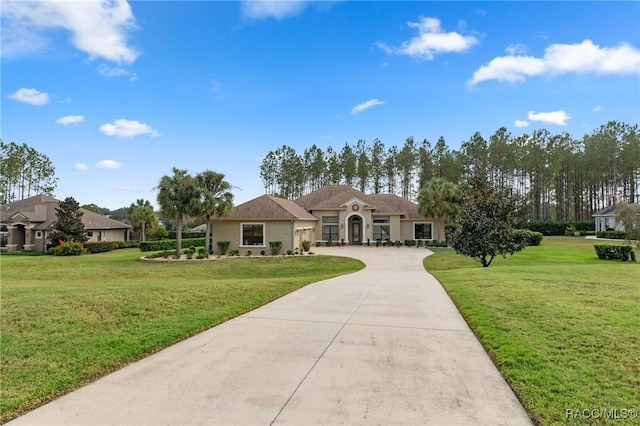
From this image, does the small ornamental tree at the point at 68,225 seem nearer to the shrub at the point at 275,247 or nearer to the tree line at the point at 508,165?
the shrub at the point at 275,247

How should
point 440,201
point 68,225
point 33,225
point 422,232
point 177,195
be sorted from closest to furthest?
point 177,195
point 68,225
point 440,201
point 422,232
point 33,225

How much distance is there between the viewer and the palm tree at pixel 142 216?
39.6m

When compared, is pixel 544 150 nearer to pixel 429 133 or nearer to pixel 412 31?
pixel 429 133

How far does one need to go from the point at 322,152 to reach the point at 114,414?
56905mm

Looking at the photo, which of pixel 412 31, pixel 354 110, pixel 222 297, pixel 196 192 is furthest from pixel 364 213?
pixel 222 297

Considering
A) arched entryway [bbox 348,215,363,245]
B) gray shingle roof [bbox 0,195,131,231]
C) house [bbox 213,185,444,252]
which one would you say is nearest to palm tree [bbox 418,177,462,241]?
house [bbox 213,185,444,252]

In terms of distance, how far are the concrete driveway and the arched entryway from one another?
87.9ft

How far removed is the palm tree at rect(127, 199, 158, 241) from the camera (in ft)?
130

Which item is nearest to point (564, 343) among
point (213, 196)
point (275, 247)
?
point (275, 247)

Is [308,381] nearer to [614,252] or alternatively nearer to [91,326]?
[91,326]

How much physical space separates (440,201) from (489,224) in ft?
54.1

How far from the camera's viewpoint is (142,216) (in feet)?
130

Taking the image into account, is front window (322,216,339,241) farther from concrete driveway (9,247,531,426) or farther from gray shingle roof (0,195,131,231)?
concrete driveway (9,247,531,426)

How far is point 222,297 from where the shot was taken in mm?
9016
